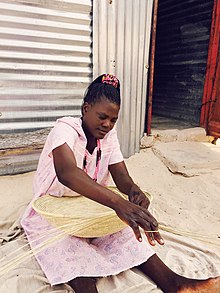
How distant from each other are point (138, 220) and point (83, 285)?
455 mm

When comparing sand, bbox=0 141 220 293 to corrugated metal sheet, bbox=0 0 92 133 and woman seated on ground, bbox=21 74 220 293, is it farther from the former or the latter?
corrugated metal sheet, bbox=0 0 92 133

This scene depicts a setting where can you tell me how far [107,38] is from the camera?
9.11 feet

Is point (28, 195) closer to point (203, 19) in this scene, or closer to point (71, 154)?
point (71, 154)

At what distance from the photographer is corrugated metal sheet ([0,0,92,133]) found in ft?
7.98

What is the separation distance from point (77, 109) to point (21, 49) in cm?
76

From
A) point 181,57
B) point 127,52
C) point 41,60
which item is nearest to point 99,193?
point 41,60

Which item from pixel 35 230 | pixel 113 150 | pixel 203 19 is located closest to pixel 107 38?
pixel 113 150

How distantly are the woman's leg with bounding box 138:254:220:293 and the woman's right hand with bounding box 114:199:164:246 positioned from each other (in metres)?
0.43

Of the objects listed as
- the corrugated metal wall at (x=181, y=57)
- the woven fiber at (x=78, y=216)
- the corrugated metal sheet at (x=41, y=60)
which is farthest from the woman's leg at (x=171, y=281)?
the corrugated metal wall at (x=181, y=57)

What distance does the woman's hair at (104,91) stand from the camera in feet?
4.64

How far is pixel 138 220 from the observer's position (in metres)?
1.04

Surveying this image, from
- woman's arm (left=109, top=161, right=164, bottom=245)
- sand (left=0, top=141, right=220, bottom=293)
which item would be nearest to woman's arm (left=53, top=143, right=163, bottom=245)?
woman's arm (left=109, top=161, right=164, bottom=245)

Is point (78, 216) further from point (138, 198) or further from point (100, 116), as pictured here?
point (100, 116)

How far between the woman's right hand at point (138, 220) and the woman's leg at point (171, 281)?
0.43m
